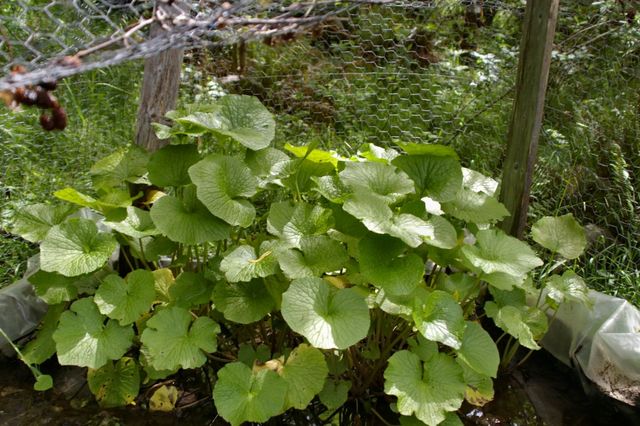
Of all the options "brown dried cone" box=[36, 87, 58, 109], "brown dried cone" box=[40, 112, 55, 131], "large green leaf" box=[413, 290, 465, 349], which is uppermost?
"brown dried cone" box=[36, 87, 58, 109]

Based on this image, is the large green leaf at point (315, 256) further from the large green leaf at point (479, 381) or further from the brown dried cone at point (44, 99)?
the brown dried cone at point (44, 99)

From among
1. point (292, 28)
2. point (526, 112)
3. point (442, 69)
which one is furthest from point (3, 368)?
point (442, 69)

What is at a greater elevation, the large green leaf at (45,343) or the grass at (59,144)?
the large green leaf at (45,343)

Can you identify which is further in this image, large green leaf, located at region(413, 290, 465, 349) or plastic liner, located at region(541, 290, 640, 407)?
plastic liner, located at region(541, 290, 640, 407)

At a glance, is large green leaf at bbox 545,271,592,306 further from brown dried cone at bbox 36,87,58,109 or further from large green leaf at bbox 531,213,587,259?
brown dried cone at bbox 36,87,58,109

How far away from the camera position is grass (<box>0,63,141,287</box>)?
2436 mm

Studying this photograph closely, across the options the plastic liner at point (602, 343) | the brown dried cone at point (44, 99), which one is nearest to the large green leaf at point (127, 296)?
the brown dried cone at point (44, 99)

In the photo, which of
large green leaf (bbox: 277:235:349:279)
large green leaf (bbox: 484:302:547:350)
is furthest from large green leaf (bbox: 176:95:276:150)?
large green leaf (bbox: 484:302:547:350)

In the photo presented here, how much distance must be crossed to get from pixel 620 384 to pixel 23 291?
1.80 meters

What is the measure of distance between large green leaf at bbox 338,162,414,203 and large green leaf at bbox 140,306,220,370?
1.70 ft

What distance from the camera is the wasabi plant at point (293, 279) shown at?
1520 millimetres

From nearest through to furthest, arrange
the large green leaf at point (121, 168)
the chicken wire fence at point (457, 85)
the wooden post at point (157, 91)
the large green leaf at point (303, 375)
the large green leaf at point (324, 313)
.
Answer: the large green leaf at point (324, 313)
the large green leaf at point (303, 375)
the large green leaf at point (121, 168)
the wooden post at point (157, 91)
the chicken wire fence at point (457, 85)

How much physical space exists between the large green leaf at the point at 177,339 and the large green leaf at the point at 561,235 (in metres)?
1.01

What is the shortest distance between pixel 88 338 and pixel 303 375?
566 millimetres
